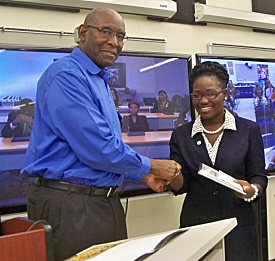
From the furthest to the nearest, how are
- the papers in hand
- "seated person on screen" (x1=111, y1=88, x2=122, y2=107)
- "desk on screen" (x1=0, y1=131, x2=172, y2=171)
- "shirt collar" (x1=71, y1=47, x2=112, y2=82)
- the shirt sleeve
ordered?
1. "seated person on screen" (x1=111, y1=88, x2=122, y2=107)
2. "desk on screen" (x1=0, y1=131, x2=172, y2=171)
3. "shirt collar" (x1=71, y1=47, x2=112, y2=82)
4. the papers in hand
5. the shirt sleeve

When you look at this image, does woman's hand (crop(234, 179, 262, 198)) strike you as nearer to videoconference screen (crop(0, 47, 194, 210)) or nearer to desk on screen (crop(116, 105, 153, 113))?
videoconference screen (crop(0, 47, 194, 210))

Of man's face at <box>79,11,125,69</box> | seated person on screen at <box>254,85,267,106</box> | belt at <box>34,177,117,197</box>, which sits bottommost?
belt at <box>34,177,117,197</box>

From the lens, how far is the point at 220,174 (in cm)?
200

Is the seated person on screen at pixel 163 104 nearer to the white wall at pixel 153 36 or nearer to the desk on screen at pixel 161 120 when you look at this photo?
the desk on screen at pixel 161 120

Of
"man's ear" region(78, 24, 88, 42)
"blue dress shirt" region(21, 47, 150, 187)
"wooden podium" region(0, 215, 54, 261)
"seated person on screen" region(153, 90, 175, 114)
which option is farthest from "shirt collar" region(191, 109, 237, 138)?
"wooden podium" region(0, 215, 54, 261)

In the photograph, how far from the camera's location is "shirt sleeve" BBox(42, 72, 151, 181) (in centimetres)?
177

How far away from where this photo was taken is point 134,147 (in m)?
3.02

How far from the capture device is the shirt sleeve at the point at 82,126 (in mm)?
1771

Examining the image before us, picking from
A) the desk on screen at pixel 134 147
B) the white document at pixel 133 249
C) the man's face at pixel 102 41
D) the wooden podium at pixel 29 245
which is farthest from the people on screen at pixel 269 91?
the wooden podium at pixel 29 245

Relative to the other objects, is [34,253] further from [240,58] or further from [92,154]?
[240,58]

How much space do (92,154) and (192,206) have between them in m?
0.81

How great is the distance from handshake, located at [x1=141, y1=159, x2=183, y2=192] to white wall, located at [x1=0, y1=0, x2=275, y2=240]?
0.80m

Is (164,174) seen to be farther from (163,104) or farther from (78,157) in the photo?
(163,104)

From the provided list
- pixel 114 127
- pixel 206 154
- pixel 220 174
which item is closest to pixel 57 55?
pixel 114 127
